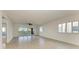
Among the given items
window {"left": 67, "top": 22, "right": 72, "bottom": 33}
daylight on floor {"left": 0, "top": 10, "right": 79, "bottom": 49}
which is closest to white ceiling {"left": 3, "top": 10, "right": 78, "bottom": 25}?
daylight on floor {"left": 0, "top": 10, "right": 79, "bottom": 49}

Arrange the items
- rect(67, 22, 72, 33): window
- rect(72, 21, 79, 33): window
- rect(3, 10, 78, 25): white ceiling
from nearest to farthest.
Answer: rect(3, 10, 78, 25): white ceiling
rect(72, 21, 79, 33): window
rect(67, 22, 72, 33): window

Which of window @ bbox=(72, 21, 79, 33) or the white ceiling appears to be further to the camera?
window @ bbox=(72, 21, 79, 33)

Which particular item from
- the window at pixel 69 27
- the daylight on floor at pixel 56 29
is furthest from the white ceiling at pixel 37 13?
the window at pixel 69 27

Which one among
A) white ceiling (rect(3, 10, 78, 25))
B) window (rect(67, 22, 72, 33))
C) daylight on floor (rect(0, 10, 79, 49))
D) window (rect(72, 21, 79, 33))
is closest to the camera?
white ceiling (rect(3, 10, 78, 25))

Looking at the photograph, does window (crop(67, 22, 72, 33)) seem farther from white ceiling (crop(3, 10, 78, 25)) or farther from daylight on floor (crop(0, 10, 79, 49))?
white ceiling (crop(3, 10, 78, 25))

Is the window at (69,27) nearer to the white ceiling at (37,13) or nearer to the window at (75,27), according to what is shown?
the window at (75,27)

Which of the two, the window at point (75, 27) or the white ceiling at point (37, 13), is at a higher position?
the white ceiling at point (37, 13)

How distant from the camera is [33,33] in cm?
2367

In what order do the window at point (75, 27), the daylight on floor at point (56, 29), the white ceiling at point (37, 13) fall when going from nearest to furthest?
the white ceiling at point (37, 13) < the daylight on floor at point (56, 29) < the window at point (75, 27)

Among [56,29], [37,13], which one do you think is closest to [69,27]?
[56,29]

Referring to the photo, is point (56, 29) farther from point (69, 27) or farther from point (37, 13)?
point (37, 13)
